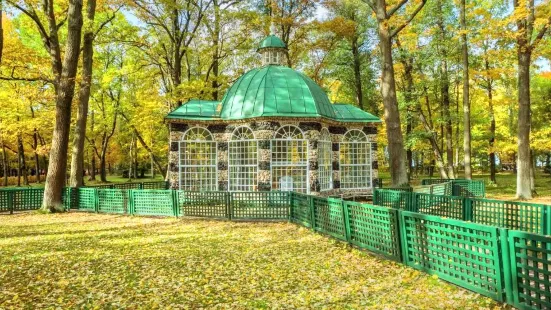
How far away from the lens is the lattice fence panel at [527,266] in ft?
15.7

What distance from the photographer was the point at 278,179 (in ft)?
61.1

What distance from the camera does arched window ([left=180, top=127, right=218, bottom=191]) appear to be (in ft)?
65.0

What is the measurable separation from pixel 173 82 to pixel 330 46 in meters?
13.5

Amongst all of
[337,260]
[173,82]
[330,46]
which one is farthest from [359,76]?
[337,260]

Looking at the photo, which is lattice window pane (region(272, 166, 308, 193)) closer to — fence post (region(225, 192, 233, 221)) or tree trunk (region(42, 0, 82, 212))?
fence post (region(225, 192, 233, 221))

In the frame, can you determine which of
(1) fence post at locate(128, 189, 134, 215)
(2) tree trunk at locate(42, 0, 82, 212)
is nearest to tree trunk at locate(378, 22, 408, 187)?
(1) fence post at locate(128, 189, 134, 215)

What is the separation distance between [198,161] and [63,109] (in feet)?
22.4

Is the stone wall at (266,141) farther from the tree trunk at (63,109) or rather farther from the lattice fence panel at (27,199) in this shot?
the lattice fence panel at (27,199)

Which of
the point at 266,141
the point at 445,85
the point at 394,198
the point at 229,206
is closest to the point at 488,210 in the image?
the point at 394,198

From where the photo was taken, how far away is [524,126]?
18719 mm

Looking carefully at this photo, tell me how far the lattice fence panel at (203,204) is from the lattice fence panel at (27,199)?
7.50 meters

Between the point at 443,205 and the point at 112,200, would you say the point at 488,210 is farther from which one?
the point at 112,200

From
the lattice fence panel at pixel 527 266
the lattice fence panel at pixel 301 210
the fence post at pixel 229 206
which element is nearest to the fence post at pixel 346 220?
the lattice fence panel at pixel 301 210

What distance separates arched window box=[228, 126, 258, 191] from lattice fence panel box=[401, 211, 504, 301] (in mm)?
12119
